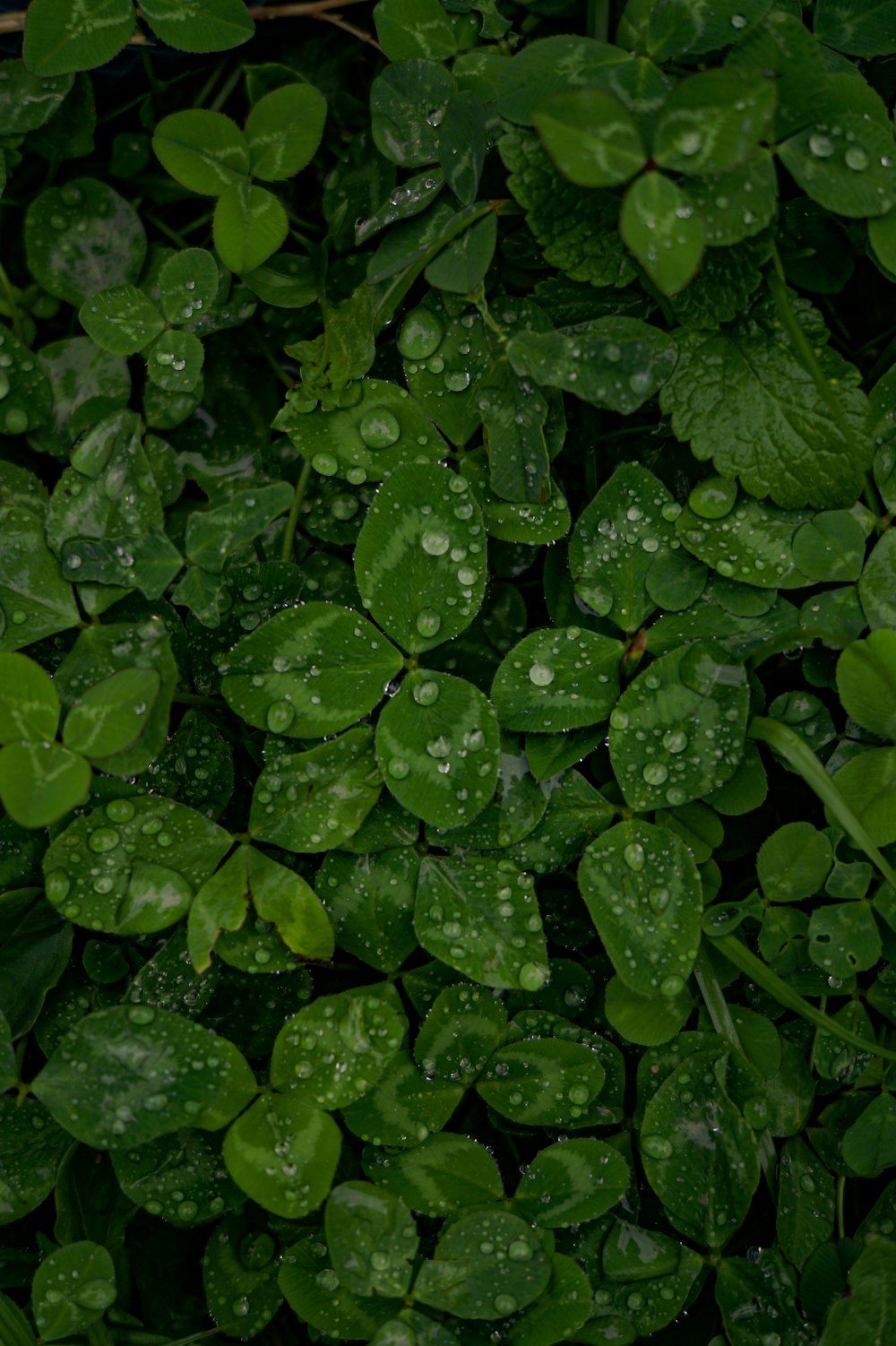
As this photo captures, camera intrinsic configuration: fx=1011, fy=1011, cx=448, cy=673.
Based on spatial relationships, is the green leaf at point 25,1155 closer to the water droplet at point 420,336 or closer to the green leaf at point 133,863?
the green leaf at point 133,863

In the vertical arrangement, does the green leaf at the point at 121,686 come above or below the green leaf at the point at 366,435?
below

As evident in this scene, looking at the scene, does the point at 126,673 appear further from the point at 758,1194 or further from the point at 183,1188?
the point at 758,1194

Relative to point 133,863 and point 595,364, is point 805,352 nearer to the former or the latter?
point 595,364

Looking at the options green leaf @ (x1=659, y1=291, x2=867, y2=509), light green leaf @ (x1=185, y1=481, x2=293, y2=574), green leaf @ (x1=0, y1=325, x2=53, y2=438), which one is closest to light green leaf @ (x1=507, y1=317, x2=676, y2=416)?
green leaf @ (x1=659, y1=291, x2=867, y2=509)

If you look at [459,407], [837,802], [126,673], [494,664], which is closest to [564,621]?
[494,664]

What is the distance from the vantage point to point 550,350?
5.87 feet

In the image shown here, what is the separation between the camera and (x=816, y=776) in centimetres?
182

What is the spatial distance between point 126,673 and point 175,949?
0.52 metres

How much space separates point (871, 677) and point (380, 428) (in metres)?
1.01

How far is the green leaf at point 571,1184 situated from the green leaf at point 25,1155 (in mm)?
864

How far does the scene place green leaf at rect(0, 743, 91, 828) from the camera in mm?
1635

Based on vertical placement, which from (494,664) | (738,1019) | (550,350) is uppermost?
(550,350)

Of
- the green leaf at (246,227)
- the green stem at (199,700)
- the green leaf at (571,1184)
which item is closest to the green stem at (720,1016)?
the green leaf at (571,1184)

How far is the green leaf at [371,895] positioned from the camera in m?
1.82
